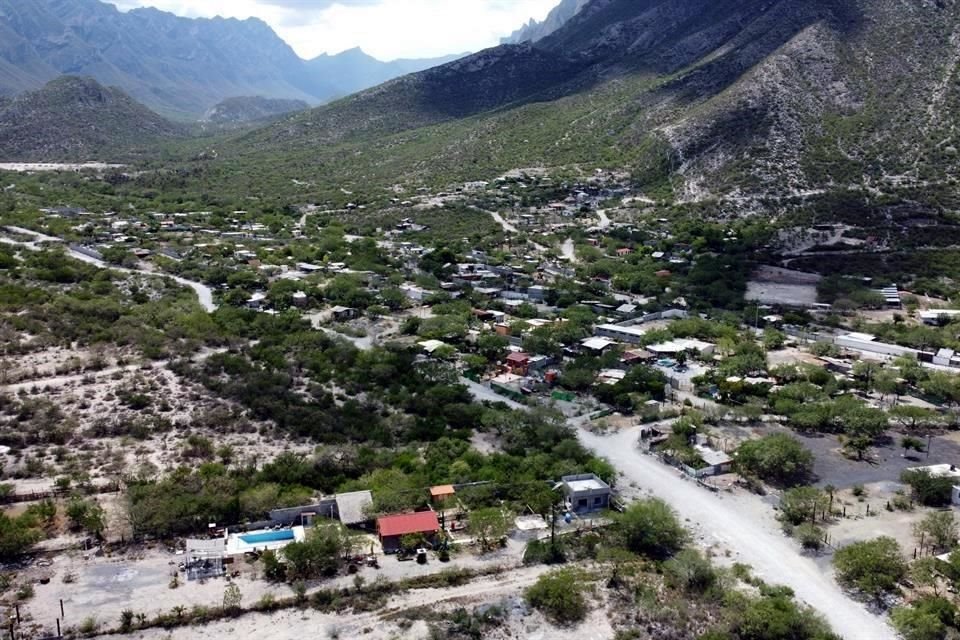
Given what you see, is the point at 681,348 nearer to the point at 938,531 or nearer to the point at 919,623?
the point at 938,531

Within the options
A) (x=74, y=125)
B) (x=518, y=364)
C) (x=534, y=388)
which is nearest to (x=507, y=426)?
(x=534, y=388)

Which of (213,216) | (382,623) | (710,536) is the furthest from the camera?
(213,216)

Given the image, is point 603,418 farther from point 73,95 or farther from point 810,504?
point 73,95

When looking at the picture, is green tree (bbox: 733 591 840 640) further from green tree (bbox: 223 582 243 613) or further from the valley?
green tree (bbox: 223 582 243 613)

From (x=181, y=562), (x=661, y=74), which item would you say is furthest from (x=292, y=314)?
(x=661, y=74)

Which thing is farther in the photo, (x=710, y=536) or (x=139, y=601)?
(x=710, y=536)

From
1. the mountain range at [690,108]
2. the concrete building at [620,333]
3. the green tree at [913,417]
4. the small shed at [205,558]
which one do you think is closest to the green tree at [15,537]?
the small shed at [205,558]
